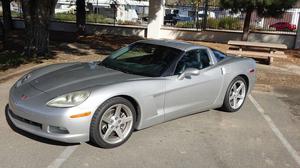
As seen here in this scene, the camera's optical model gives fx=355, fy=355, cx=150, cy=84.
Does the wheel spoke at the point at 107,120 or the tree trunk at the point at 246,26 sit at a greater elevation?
the tree trunk at the point at 246,26

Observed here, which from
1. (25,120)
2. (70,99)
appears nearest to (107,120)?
(70,99)

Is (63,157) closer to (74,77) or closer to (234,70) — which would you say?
(74,77)

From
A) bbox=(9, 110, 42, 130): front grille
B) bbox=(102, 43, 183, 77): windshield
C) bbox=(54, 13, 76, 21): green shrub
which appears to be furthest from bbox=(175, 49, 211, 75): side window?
bbox=(54, 13, 76, 21): green shrub

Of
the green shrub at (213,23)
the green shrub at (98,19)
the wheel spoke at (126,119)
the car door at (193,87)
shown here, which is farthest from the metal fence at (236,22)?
the wheel spoke at (126,119)

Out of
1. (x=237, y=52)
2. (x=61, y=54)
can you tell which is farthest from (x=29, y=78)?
(x=237, y=52)

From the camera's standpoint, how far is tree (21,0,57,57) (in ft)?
32.6

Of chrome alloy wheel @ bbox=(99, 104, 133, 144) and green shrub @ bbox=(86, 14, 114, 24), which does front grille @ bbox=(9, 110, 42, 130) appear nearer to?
chrome alloy wheel @ bbox=(99, 104, 133, 144)

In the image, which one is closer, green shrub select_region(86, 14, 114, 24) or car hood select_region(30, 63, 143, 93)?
car hood select_region(30, 63, 143, 93)

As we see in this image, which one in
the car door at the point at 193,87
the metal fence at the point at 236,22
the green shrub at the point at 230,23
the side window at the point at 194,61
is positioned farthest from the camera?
the green shrub at the point at 230,23

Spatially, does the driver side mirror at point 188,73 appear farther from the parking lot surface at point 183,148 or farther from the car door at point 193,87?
the parking lot surface at point 183,148

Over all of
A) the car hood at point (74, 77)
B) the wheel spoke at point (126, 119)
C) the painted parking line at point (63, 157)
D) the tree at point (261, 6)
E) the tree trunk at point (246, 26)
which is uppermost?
the tree at point (261, 6)

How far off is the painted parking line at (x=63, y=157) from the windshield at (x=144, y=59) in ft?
4.42

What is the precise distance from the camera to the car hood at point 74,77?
14.3ft

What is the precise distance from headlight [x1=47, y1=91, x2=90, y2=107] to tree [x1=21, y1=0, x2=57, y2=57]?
6582 mm
